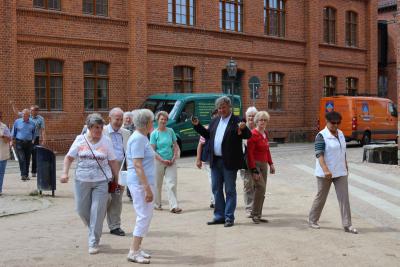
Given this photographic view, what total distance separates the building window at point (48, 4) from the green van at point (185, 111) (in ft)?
16.4

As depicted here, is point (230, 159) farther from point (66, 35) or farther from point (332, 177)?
point (66, 35)

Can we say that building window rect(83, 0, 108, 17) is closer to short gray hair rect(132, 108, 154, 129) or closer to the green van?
the green van

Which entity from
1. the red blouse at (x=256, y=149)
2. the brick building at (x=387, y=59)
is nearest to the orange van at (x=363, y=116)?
the brick building at (x=387, y=59)

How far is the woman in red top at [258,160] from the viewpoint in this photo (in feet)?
29.8

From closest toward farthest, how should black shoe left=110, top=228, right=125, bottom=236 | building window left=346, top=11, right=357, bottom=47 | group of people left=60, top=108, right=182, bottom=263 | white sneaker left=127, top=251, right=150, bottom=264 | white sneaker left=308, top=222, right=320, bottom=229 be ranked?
white sneaker left=127, top=251, right=150, bottom=264, group of people left=60, top=108, right=182, bottom=263, black shoe left=110, top=228, right=125, bottom=236, white sneaker left=308, top=222, right=320, bottom=229, building window left=346, top=11, right=357, bottom=47

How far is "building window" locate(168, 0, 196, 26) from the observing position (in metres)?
27.0

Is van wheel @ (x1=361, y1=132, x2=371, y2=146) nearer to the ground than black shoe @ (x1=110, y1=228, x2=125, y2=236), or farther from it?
farther from it

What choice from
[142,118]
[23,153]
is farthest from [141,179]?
[23,153]

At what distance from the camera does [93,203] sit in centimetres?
731

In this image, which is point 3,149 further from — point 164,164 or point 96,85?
point 96,85

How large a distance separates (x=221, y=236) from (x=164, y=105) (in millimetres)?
14794

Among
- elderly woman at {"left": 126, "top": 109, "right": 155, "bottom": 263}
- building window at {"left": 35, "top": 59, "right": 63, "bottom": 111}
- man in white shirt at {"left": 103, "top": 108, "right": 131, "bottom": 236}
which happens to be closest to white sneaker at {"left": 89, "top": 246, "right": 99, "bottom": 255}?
elderly woman at {"left": 126, "top": 109, "right": 155, "bottom": 263}

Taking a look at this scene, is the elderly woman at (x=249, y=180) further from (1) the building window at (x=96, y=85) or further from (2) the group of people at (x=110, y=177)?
(1) the building window at (x=96, y=85)

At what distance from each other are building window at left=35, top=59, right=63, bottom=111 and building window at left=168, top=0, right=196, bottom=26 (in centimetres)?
584
